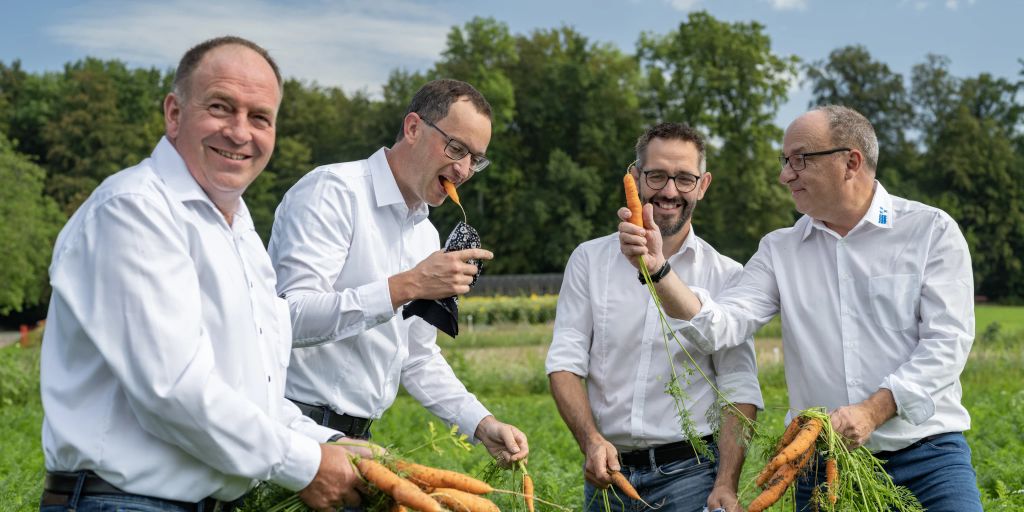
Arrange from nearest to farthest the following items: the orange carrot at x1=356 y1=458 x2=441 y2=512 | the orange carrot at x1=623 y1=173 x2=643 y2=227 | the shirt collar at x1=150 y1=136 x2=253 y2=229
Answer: the shirt collar at x1=150 y1=136 x2=253 y2=229, the orange carrot at x1=356 y1=458 x2=441 y2=512, the orange carrot at x1=623 y1=173 x2=643 y2=227

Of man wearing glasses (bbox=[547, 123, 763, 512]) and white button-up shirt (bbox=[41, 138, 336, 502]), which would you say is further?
man wearing glasses (bbox=[547, 123, 763, 512])

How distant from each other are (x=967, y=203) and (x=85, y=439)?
5811cm

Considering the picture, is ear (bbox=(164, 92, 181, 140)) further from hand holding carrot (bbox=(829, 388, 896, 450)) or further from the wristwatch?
hand holding carrot (bbox=(829, 388, 896, 450))

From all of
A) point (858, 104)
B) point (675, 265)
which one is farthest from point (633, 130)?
point (675, 265)

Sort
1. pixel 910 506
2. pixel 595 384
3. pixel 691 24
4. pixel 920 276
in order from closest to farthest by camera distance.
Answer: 1. pixel 910 506
2. pixel 920 276
3. pixel 595 384
4. pixel 691 24

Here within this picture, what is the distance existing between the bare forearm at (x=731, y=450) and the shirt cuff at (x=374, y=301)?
4.67 ft

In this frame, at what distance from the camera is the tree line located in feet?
139

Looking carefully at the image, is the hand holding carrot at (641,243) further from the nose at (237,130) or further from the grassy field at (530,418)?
the nose at (237,130)

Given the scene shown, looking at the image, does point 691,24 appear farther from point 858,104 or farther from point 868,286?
point 868,286

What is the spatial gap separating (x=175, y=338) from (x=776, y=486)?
7.13ft

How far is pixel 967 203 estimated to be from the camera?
54.3m

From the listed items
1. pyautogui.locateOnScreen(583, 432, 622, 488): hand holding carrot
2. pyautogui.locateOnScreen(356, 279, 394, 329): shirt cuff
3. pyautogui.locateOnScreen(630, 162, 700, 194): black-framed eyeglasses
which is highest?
pyautogui.locateOnScreen(630, 162, 700, 194): black-framed eyeglasses

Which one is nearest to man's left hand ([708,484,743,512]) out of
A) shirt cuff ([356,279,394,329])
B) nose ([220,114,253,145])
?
shirt cuff ([356,279,394,329])

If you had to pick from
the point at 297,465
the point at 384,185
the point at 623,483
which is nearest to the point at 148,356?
the point at 297,465
